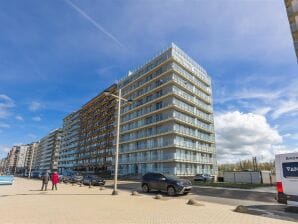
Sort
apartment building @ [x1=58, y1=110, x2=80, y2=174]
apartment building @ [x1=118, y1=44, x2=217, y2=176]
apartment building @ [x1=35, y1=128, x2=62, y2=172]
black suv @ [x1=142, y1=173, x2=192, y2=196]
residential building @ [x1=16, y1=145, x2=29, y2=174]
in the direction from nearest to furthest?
1. black suv @ [x1=142, y1=173, x2=192, y2=196]
2. apartment building @ [x1=118, y1=44, x2=217, y2=176]
3. apartment building @ [x1=58, y1=110, x2=80, y2=174]
4. apartment building @ [x1=35, y1=128, x2=62, y2=172]
5. residential building @ [x1=16, y1=145, x2=29, y2=174]

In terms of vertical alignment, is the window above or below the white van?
above

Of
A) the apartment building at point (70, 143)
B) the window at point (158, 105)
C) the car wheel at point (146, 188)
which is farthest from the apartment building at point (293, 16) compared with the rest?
the apartment building at point (70, 143)

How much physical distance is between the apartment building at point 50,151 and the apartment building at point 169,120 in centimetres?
8745

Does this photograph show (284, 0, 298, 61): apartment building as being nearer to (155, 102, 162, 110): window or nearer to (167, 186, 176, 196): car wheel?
(167, 186, 176, 196): car wheel

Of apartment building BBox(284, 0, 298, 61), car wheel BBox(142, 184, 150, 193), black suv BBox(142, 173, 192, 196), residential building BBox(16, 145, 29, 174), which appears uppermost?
apartment building BBox(284, 0, 298, 61)

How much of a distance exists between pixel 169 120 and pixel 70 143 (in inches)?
2674

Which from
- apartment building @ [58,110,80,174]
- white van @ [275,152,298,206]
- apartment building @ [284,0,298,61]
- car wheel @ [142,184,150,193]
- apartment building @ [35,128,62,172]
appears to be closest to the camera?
white van @ [275,152,298,206]

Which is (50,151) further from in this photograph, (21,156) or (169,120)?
(169,120)

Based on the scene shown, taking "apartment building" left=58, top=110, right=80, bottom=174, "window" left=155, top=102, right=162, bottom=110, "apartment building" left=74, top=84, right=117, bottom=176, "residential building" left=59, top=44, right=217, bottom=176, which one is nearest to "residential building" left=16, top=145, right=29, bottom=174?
"apartment building" left=58, top=110, right=80, bottom=174

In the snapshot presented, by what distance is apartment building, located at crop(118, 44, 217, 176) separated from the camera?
45844 mm

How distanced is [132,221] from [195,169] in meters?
43.3

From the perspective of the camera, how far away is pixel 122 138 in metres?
59.8

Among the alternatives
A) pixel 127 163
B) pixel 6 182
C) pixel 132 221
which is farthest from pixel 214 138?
pixel 132 221

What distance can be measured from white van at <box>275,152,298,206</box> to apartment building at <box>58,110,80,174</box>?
8795cm
